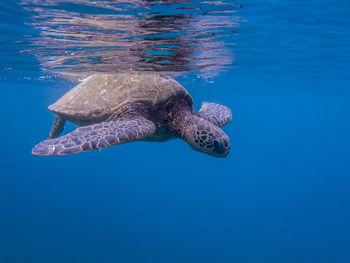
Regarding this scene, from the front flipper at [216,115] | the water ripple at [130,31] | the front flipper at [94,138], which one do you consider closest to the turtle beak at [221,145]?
the front flipper at [94,138]

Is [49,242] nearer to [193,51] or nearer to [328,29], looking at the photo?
[193,51]

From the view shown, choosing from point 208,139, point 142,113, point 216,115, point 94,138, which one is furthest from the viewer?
point 216,115

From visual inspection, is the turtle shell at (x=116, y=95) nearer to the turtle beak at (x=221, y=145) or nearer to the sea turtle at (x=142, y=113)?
the sea turtle at (x=142, y=113)

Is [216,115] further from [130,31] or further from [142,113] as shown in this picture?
[130,31]

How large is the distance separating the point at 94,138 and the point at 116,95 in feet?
8.19

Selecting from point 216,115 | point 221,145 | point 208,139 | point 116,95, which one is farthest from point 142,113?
point 216,115

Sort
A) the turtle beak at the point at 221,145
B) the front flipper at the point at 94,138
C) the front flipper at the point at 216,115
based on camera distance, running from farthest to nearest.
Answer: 1. the front flipper at the point at 216,115
2. the turtle beak at the point at 221,145
3. the front flipper at the point at 94,138

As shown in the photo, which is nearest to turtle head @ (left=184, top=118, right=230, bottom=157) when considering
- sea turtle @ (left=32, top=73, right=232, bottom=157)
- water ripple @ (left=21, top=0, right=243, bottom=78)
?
sea turtle @ (left=32, top=73, right=232, bottom=157)

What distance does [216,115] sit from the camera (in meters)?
8.05

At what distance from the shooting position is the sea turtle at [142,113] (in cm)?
539

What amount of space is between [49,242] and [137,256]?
8.03m

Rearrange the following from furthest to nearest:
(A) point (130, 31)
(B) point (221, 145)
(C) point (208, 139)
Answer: (A) point (130, 31) < (C) point (208, 139) < (B) point (221, 145)

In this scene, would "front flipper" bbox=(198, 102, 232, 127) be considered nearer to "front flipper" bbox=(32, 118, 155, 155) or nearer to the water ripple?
the water ripple

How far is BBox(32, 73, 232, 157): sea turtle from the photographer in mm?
5391
